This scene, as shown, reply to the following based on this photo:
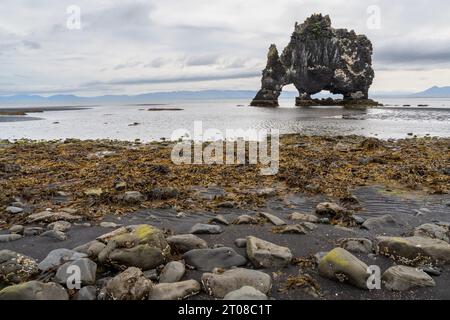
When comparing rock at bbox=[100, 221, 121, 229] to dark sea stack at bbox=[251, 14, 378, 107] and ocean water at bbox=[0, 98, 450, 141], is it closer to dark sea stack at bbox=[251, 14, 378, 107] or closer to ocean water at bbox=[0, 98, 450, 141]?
ocean water at bbox=[0, 98, 450, 141]

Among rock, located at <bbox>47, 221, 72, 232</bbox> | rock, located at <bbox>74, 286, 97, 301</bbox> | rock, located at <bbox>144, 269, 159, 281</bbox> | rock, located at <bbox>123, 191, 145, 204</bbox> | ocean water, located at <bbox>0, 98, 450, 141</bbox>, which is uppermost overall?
ocean water, located at <bbox>0, 98, 450, 141</bbox>

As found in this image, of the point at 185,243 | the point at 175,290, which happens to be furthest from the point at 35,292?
the point at 185,243

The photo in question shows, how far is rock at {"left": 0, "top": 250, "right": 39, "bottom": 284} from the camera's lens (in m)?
6.43

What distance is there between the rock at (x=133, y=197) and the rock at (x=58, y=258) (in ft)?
12.7

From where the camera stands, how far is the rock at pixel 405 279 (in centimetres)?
619

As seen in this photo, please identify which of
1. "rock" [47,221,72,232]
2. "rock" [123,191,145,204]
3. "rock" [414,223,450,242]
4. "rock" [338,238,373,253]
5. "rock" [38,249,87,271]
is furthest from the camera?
"rock" [123,191,145,204]

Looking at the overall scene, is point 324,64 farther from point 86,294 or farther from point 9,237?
point 86,294

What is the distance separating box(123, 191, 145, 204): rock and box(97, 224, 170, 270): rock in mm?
3953

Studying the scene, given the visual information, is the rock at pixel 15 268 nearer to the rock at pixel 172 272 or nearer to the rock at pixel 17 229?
the rock at pixel 17 229

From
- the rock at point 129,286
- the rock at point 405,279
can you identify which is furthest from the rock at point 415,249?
the rock at point 129,286

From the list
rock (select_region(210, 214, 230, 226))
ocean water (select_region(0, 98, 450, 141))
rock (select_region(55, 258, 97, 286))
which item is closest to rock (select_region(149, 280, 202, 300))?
rock (select_region(55, 258, 97, 286))

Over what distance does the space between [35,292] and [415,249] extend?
22.6ft

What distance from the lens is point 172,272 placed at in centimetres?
652
